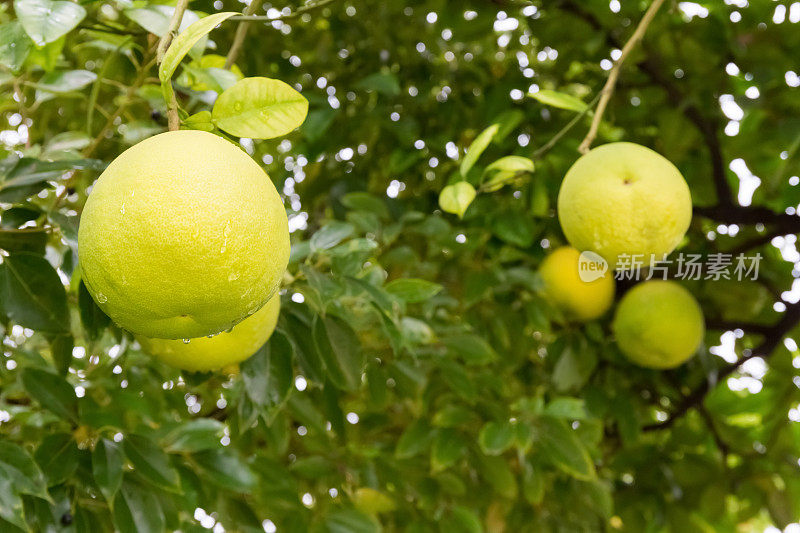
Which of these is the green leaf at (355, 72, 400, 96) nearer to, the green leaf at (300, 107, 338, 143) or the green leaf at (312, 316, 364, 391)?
the green leaf at (300, 107, 338, 143)

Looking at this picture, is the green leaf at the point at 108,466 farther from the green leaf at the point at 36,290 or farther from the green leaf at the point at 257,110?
the green leaf at the point at 257,110

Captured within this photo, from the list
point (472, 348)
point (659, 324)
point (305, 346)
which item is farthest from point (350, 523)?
point (659, 324)

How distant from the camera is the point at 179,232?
2.49 ft

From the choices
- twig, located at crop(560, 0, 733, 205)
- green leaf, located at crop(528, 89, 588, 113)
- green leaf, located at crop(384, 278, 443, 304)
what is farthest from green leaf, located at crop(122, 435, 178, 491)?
twig, located at crop(560, 0, 733, 205)

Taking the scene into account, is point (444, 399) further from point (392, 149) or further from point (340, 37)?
point (340, 37)

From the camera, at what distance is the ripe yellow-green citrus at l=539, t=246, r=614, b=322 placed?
2152 millimetres

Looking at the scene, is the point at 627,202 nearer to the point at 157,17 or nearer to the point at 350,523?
the point at 157,17

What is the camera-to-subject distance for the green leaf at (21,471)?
115 centimetres

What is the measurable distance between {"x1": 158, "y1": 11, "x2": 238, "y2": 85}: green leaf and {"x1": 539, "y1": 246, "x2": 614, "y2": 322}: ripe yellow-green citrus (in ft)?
4.93

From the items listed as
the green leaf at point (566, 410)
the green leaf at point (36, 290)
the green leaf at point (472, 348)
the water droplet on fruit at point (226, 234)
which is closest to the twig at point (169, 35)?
the water droplet on fruit at point (226, 234)

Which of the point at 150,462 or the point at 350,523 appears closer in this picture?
the point at 150,462

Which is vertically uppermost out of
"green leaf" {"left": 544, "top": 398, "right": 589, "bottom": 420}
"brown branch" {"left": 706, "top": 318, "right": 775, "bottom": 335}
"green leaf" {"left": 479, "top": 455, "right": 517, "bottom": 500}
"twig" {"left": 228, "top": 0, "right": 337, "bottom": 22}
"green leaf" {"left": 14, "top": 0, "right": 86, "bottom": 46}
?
"twig" {"left": 228, "top": 0, "right": 337, "bottom": 22}

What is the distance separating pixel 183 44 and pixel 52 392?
82cm

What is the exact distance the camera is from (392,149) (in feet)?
8.34
